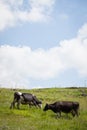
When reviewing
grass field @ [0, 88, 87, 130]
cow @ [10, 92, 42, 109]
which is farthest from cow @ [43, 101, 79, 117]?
cow @ [10, 92, 42, 109]

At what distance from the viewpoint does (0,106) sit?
114 ft

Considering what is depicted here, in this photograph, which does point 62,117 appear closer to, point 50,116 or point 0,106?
point 50,116

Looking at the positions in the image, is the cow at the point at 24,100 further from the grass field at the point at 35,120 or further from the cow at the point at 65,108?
the cow at the point at 65,108

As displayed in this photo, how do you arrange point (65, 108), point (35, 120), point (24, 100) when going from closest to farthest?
point (35, 120)
point (65, 108)
point (24, 100)

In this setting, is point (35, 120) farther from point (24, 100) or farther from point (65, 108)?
point (24, 100)

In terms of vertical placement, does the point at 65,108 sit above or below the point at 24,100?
below

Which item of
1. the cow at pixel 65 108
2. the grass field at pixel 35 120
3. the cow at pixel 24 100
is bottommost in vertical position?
the grass field at pixel 35 120

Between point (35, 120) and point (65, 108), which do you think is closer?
point (35, 120)

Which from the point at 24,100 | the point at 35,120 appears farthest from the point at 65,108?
the point at 24,100

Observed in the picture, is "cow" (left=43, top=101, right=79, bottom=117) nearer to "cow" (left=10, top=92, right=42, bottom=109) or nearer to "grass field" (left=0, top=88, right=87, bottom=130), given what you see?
"grass field" (left=0, top=88, right=87, bottom=130)

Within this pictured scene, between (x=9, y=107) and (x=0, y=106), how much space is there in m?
0.90

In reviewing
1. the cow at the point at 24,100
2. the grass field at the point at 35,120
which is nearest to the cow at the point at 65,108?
the grass field at the point at 35,120

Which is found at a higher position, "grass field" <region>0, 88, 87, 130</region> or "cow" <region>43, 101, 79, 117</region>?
"cow" <region>43, 101, 79, 117</region>

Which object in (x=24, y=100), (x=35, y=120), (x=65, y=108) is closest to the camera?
(x=35, y=120)
